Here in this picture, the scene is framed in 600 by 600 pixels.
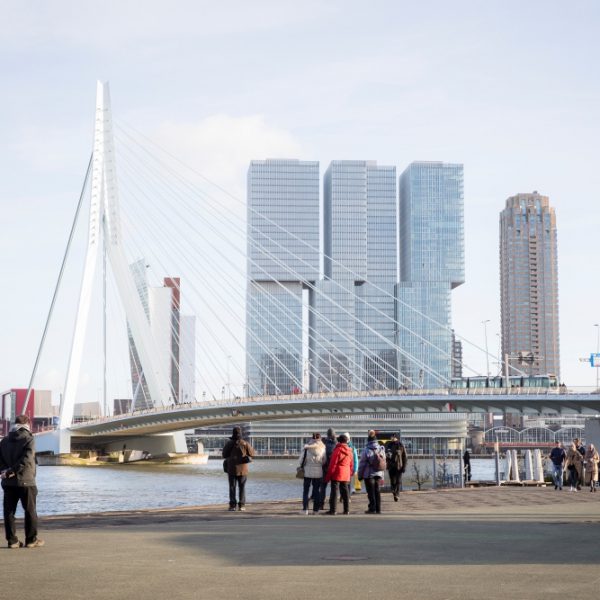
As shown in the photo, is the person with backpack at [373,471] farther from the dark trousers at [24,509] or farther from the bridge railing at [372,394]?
the bridge railing at [372,394]

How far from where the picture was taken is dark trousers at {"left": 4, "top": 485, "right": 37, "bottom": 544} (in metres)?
13.4

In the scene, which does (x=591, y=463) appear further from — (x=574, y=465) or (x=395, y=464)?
(x=395, y=464)

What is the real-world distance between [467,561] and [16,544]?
224 inches

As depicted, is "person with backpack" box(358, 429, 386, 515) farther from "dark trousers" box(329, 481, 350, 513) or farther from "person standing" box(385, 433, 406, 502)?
"person standing" box(385, 433, 406, 502)

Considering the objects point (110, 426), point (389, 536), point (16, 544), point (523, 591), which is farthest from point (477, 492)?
point (110, 426)

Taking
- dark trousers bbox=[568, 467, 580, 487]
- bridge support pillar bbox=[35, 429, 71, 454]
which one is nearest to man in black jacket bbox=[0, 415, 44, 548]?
dark trousers bbox=[568, 467, 580, 487]

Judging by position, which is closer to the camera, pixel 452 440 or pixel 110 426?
pixel 110 426

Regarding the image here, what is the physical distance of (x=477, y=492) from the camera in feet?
95.5

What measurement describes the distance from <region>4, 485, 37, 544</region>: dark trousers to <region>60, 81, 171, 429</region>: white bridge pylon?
190 feet

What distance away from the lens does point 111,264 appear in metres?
72.8

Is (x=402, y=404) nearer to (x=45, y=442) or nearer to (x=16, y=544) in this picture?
(x=45, y=442)

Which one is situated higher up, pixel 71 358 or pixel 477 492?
pixel 71 358

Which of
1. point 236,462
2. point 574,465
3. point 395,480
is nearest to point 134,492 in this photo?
point 574,465

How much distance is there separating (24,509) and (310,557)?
3.76 m
